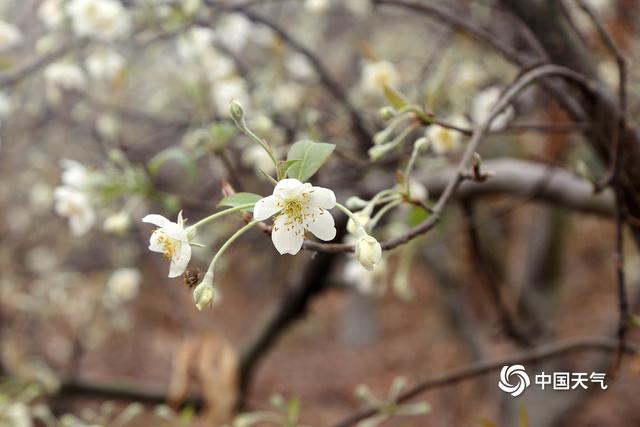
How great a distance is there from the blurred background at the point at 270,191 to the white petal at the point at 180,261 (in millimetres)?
105

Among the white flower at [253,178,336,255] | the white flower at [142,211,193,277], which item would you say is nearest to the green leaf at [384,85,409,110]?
the white flower at [253,178,336,255]

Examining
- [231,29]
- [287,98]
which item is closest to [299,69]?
[287,98]

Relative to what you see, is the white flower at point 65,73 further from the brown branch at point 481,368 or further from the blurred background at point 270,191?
the brown branch at point 481,368

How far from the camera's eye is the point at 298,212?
0.75 m

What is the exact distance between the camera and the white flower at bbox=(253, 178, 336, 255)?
67 centimetres

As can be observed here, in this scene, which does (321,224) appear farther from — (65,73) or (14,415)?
(65,73)

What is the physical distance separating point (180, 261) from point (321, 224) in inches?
7.1

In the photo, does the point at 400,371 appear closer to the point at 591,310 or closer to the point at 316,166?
the point at 591,310

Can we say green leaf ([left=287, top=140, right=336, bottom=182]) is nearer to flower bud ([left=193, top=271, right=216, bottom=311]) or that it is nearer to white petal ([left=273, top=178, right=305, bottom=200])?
white petal ([left=273, top=178, right=305, bottom=200])

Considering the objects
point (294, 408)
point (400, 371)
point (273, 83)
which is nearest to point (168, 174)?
point (400, 371)

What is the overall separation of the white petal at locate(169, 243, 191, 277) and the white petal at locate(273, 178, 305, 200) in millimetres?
144

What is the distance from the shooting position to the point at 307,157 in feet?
2.35

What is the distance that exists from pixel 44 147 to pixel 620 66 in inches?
159

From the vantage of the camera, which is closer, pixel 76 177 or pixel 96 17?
pixel 76 177
